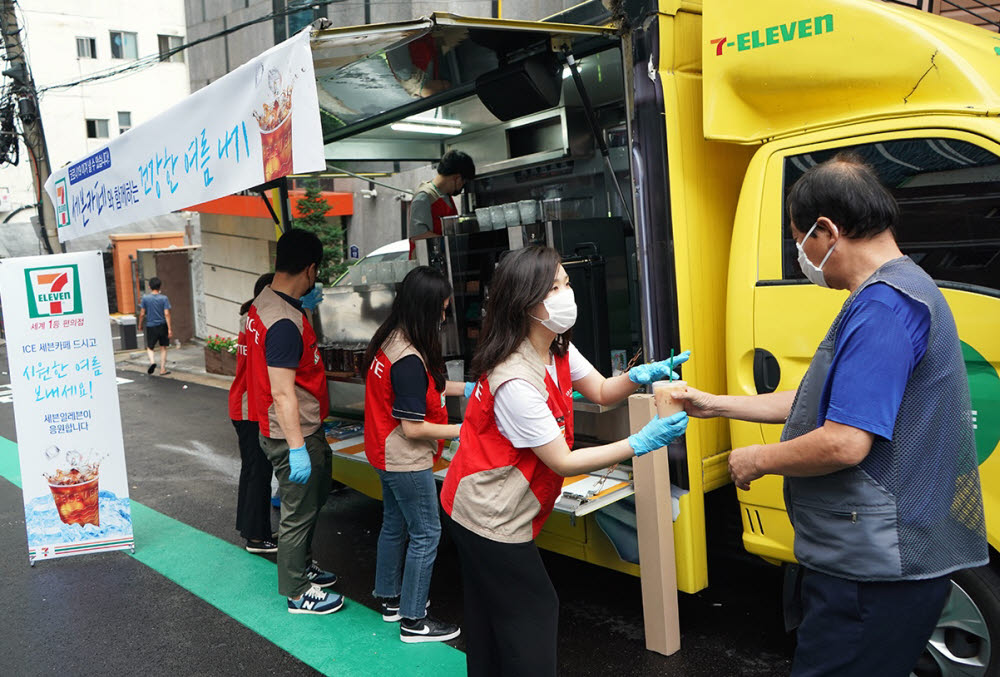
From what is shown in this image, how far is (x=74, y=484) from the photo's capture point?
527 centimetres

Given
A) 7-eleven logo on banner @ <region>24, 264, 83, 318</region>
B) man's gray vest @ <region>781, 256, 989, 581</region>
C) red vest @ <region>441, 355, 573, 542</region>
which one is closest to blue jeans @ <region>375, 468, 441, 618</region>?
red vest @ <region>441, 355, 573, 542</region>

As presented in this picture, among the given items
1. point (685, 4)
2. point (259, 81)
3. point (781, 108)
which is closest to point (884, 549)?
point (781, 108)

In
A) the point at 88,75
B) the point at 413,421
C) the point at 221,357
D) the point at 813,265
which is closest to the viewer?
the point at 813,265

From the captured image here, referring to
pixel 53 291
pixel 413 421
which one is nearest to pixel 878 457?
pixel 413 421

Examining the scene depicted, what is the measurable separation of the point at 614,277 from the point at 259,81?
6.52 ft

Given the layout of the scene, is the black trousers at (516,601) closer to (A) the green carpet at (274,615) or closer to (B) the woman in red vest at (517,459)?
(B) the woman in red vest at (517,459)

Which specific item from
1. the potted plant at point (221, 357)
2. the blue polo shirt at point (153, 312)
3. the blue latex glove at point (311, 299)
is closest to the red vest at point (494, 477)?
the blue latex glove at point (311, 299)

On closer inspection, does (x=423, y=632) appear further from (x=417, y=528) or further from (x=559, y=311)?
(x=559, y=311)

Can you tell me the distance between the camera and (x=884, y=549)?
1887 millimetres

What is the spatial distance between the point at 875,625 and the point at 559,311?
1186 millimetres

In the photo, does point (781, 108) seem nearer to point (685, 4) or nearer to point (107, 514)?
point (685, 4)

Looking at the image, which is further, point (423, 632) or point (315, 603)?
point (315, 603)

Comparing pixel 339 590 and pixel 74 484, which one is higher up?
pixel 74 484

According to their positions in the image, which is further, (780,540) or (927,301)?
(780,540)
